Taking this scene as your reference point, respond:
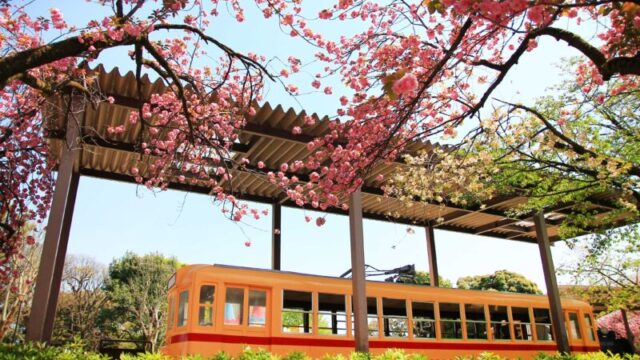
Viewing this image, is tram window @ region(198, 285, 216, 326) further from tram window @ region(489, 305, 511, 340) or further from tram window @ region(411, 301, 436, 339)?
tram window @ region(489, 305, 511, 340)

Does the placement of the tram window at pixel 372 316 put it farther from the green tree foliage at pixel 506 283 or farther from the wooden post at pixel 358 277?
the green tree foliage at pixel 506 283

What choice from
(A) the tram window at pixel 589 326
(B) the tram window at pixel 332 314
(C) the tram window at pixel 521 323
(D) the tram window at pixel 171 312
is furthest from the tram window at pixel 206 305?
(A) the tram window at pixel 589 326

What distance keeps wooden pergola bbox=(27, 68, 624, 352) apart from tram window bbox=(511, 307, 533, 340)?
0.72 meters

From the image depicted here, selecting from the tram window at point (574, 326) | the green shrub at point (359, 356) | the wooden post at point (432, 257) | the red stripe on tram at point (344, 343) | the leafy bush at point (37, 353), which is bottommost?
the green shrub at point (359, 356)

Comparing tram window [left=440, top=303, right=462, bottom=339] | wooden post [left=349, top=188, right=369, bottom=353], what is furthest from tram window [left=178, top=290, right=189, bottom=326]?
tram window [left=440, top=303, right=462, bottom=339]

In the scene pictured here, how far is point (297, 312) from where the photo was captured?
909 centimetres

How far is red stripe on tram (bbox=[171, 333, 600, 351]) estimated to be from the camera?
8.06 metres

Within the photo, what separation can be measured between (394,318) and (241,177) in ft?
15.2

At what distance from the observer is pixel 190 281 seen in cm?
846

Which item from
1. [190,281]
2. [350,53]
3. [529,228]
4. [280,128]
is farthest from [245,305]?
[529,228]

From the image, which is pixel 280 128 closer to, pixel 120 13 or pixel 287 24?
pixel 287 24

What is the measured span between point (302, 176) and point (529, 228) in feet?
Answer: 29.1

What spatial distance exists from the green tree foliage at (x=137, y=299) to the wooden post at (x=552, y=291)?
Answer: 61.2 ft

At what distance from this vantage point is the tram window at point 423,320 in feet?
34.1
